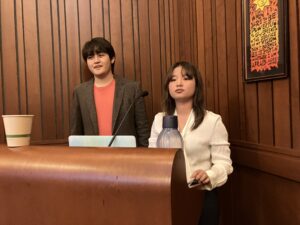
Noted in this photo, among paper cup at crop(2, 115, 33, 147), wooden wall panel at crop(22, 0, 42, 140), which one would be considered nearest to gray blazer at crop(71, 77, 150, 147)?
wooden wall panel at crop(22, 0, 42, 140)

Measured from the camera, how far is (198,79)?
143 cm

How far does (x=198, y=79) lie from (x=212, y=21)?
2.37 ft

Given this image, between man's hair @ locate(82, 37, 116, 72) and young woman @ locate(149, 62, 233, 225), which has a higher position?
man's hair @ locate(82, 37, 116, 72)

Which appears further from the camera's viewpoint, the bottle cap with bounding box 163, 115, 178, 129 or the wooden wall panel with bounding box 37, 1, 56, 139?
the wooden wall panel with bounding box 37, 1, 56, 139

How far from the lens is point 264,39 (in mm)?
1450

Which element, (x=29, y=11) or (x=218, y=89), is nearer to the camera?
(x=218, y=89)

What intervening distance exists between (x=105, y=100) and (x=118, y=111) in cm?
13

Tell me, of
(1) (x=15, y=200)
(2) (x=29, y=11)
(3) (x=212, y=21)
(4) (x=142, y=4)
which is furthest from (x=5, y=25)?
(1) (x=15, y=200)

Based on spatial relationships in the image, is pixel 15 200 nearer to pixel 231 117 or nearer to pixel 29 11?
pixel 231 117

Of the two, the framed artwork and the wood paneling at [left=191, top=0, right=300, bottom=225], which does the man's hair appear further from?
the framed artwork

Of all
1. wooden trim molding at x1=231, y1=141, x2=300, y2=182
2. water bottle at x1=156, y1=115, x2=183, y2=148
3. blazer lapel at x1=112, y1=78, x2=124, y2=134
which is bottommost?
wooden trim molding at x1=231, y1=141, x2=300, y2=182

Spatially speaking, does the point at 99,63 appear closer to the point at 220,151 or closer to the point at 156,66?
the point at 156,66

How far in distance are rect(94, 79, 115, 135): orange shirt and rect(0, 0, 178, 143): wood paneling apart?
28 centimetres

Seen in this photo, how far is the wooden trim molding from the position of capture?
1.27 metres
